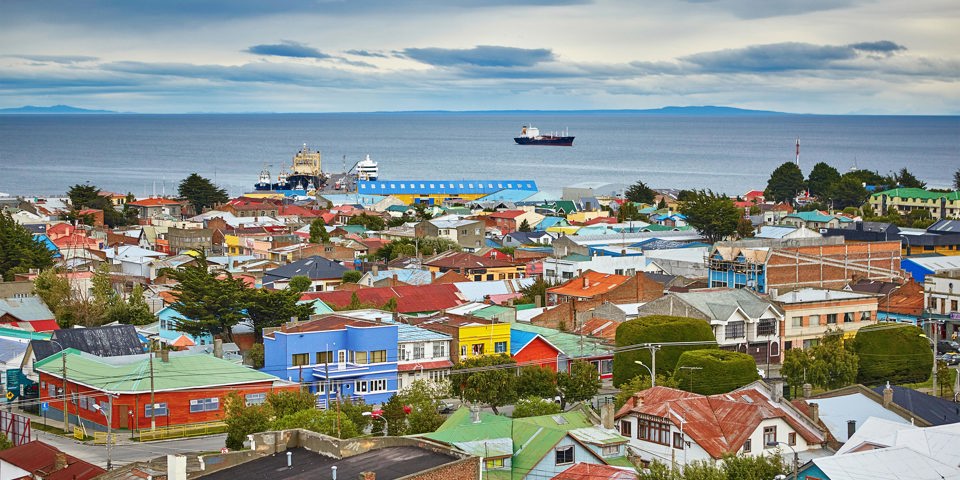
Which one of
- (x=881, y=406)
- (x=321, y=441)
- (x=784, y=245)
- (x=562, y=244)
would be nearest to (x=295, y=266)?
(x=562, y=244)

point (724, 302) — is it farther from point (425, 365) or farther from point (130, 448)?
point (130, 448)

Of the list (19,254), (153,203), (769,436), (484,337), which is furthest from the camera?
(153,203)

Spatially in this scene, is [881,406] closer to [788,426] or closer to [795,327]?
[788,426]

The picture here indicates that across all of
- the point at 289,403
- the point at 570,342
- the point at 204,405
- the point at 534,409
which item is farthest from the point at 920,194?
the point at 289,403

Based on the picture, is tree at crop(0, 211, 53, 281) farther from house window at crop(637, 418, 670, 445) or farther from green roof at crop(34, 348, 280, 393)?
house window at crop(637, 418, 670, 445)

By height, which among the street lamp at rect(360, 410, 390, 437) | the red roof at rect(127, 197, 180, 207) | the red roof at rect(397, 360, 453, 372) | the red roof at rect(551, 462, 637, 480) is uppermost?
the red roof at rect(127, 197, 180, 207)

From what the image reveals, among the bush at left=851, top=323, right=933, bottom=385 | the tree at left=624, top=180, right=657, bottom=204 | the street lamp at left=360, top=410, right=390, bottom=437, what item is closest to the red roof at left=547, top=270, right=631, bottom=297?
the bush at left=851, top=323, right=933, bottom=385
